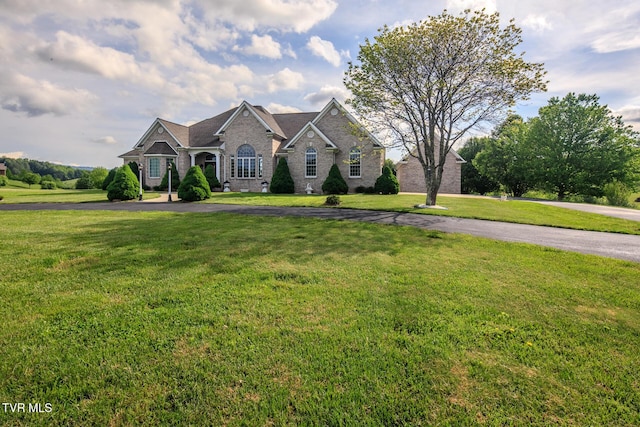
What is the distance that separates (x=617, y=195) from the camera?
2594 centimetres

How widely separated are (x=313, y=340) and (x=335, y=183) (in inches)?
903

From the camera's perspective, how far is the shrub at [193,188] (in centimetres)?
1869

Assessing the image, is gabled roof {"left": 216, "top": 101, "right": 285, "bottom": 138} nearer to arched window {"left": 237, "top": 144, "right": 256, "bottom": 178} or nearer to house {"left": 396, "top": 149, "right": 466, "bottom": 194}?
arched window {"left": 237, "top": 144, "right": 256, "bottom": 178}

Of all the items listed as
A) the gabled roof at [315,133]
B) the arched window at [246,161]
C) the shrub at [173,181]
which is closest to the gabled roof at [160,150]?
the shrub at [173,181]

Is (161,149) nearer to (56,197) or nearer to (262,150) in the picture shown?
(262,150)

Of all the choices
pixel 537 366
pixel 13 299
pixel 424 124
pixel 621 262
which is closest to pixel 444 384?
pixel 537 366

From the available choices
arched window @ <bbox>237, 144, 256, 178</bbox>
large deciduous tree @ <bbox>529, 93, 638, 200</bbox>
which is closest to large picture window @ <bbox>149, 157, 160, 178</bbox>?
arched window @ <bbox>237, 144, 256, 178</bbox>

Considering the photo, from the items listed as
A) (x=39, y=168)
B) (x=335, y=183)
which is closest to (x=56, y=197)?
(x=335, y=183)

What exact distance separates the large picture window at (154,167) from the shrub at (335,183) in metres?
17.0

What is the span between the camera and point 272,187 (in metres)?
26.7

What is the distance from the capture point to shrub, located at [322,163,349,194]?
25.6m

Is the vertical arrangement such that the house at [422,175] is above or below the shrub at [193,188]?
above

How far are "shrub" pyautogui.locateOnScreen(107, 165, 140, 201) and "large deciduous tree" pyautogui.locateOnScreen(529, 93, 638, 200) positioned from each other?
3934 centimetres

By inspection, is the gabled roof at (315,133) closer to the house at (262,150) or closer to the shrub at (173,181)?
the house at (262,150)
